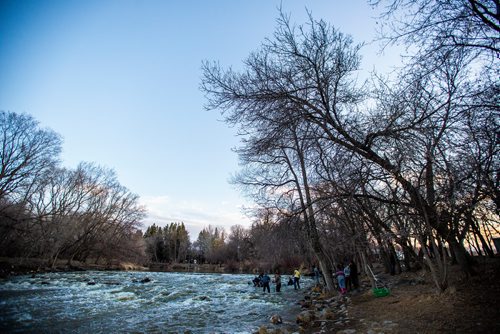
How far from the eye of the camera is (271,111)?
620 centimetres

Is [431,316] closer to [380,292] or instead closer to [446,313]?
[446,313]

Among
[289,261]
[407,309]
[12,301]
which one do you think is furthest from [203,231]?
[407,309]

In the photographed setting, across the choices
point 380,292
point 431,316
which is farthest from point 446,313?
point 380,292

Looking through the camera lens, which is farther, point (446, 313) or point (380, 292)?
point (380, 292)

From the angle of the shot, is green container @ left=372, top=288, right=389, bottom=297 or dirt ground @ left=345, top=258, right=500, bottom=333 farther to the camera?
green container @ left=372, top=288, right=389, bottom=297

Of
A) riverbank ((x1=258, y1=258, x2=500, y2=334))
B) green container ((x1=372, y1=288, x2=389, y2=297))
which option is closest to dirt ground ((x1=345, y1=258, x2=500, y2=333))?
riverbank ((x1=258, y1=258, x2=500, y2=334))

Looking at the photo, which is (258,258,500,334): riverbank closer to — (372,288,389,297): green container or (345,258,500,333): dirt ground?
(345,258,500,333): dirt ground

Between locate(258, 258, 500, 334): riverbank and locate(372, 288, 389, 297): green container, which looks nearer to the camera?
locate(258, 258, 500, 334): riverbank

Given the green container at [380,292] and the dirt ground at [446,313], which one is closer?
the dirt ground at [446,313]

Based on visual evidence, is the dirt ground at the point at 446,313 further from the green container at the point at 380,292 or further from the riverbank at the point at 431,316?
the green container at the point at 380,292

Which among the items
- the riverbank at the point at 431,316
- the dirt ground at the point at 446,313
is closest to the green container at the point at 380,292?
the riverbank at the point at 431,316

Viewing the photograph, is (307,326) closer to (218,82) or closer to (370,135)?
(370,135)

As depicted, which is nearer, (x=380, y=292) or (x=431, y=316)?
(x=431, y=316)

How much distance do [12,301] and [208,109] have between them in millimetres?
13531
